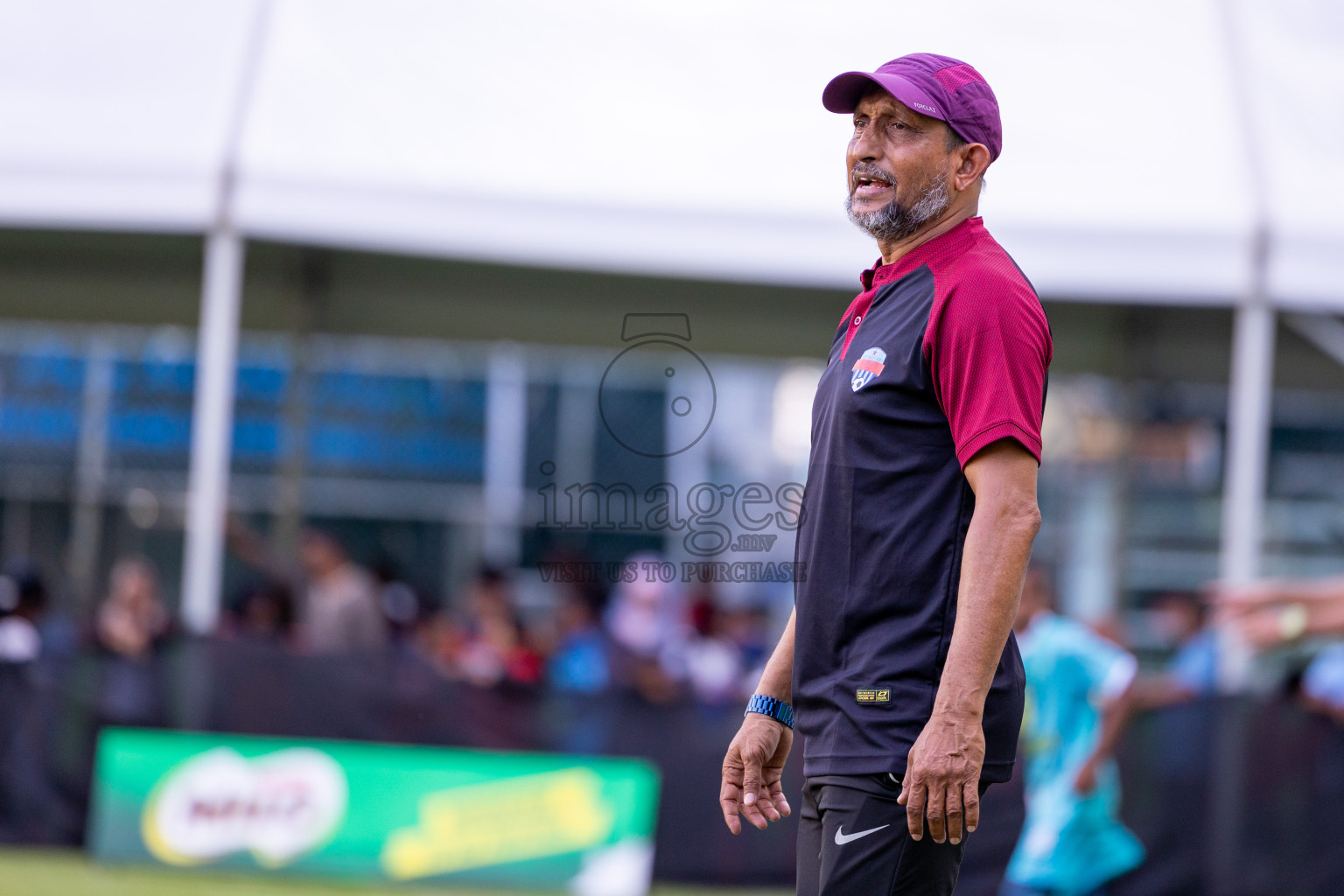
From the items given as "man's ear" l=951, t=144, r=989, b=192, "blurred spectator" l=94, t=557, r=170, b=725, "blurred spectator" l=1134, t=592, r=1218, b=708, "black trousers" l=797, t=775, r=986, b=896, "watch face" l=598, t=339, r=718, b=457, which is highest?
"watch face" l=598, t=339, r=718, b=457

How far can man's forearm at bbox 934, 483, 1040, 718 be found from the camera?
2.36m

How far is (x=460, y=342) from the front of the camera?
11.6 metres

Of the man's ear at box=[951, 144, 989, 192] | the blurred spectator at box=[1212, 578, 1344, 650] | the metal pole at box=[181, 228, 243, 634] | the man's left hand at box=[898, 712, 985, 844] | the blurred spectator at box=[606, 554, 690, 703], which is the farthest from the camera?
the blurred spectator at box=[606, 554, 690, 703]

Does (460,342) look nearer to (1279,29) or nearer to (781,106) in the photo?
(781,106)

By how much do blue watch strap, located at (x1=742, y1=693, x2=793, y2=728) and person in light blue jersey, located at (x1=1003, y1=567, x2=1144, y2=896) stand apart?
3710 millimetres

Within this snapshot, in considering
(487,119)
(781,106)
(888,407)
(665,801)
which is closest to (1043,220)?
(781,106)

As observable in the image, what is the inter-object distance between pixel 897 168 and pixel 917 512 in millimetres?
625

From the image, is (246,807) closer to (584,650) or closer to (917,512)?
(584,650)

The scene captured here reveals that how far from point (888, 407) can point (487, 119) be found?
612 cm

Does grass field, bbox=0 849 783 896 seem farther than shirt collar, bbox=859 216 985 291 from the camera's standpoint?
Yes

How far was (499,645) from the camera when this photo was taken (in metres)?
9.09

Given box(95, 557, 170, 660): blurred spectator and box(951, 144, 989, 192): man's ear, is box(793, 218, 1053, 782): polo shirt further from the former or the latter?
box(95, 557, 170, 660): blurred spectator

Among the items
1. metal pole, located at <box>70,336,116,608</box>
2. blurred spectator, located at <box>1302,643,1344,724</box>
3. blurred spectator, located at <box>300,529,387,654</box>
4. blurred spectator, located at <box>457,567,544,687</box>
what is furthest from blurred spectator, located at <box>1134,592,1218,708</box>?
metal pole, located at <box>70,336,116,608</box>

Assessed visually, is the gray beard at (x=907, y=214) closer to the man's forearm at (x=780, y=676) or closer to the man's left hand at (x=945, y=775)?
the man's forearm at (x=780, y=676)
